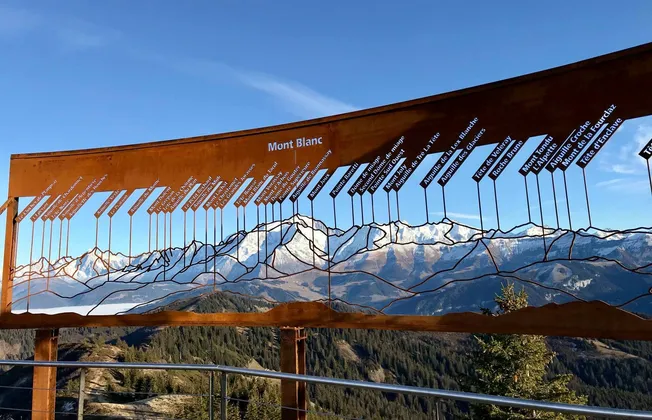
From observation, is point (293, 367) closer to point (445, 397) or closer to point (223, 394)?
point (223, 394)

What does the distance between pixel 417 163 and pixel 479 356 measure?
18.5 meters

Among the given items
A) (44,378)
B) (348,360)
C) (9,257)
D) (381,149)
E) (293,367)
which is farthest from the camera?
(348,360)

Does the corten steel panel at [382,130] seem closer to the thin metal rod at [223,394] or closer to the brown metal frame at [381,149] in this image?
the brown metal frame at [381,149]

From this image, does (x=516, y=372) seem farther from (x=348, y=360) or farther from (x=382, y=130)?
(x=348, y=360)

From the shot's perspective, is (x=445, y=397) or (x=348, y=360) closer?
(x=445, y=397)

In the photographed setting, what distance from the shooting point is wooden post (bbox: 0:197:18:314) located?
5957mm

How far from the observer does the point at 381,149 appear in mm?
5082

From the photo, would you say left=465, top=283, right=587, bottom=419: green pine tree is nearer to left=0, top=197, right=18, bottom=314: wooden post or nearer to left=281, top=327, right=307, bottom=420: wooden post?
left=281, top=327, right=307, bottom=420: wooden post

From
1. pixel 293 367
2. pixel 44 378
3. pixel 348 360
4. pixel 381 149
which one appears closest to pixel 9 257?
pixel 44 378

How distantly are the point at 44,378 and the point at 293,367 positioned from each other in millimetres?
2975

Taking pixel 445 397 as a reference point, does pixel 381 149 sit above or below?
above

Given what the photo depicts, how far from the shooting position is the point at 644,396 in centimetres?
6838

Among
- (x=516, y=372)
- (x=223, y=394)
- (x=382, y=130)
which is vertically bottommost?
(x=516, y=372)

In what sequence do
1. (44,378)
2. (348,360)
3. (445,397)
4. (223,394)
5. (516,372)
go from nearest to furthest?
(445,397) < (223,394) < (44,378) < (516,372) < (348,360)
